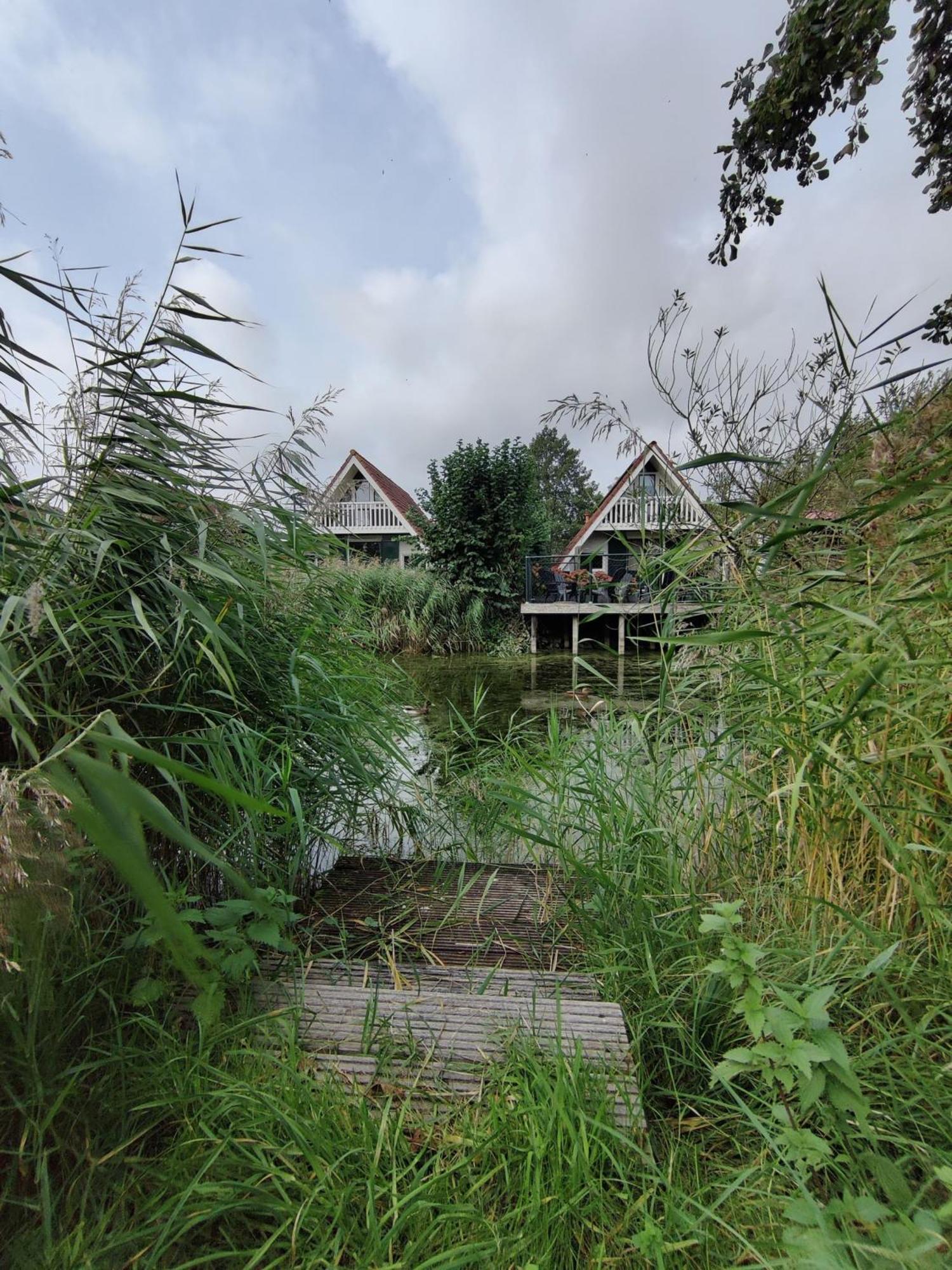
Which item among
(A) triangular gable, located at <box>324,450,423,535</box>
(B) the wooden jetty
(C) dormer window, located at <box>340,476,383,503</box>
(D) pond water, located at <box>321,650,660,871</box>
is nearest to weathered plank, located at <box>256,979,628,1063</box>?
(B) the wooden jetty

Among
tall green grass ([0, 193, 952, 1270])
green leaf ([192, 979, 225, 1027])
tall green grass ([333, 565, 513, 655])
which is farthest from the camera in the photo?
tall green grass ([333, 565, 513, 655])

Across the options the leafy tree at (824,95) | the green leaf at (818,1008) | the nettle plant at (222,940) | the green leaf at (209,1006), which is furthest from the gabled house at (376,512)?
the green leaf at (818,1008)

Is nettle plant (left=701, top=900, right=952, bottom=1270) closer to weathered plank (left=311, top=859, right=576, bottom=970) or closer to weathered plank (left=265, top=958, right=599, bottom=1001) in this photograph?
weathered plank (left=265, top=958, right=599, bottom=1001)

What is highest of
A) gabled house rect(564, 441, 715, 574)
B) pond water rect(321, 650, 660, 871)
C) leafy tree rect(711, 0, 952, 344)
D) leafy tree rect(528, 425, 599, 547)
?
leafy tree rect(528, 425, 599, 547)

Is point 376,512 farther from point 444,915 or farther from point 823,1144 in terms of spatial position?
point 823,1144

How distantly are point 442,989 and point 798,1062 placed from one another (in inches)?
31.7

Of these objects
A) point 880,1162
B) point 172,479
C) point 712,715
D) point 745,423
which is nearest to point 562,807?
point 712,715

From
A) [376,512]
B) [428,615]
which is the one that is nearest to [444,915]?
[428,615]

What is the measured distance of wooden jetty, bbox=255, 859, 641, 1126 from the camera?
1106 millimetres

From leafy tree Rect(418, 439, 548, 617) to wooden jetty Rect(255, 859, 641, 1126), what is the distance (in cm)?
1188

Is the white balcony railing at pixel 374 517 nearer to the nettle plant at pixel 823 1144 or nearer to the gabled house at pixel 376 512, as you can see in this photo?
the gabled house at pixel 376 512

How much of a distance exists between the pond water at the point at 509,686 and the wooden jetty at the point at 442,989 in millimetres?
1019

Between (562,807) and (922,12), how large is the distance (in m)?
4.61

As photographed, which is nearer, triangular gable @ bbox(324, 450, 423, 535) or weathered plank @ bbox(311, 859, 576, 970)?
weathered plank @ bbox(311, 859, 576, 970)
